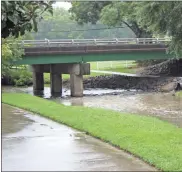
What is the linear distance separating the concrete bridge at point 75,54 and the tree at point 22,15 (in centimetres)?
3271

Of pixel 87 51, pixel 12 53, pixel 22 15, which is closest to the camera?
pixel 22 15

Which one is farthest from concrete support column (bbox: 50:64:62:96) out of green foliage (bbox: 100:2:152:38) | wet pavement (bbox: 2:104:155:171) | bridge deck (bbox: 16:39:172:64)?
wet pavement (bbox: 2:104:155:171)

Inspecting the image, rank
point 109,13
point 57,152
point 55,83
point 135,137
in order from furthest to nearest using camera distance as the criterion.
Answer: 1. point 109,13
2. point 55,83
3. point 135,137
4. point 57,152

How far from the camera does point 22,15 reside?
13.7 ft

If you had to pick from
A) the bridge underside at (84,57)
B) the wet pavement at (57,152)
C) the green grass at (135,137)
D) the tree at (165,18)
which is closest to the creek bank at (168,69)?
the bridge underside at (84,57)

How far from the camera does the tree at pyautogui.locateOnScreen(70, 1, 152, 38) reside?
53750mm

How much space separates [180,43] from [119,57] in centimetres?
1718

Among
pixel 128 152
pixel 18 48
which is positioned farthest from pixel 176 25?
pixel 18 48

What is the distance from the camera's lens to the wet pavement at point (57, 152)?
8.32 meters

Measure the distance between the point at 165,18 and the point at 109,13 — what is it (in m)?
34.0

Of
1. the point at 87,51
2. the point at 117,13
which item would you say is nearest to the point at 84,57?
the point at 87,51

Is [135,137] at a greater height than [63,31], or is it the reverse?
[63,31]

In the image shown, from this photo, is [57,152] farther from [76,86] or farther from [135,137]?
[76,86]

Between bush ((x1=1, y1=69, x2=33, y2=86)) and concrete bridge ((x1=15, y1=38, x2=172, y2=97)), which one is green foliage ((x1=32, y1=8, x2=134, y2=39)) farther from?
concrete bridge ((x1=15, y1=38, x2=172, y2=97))
